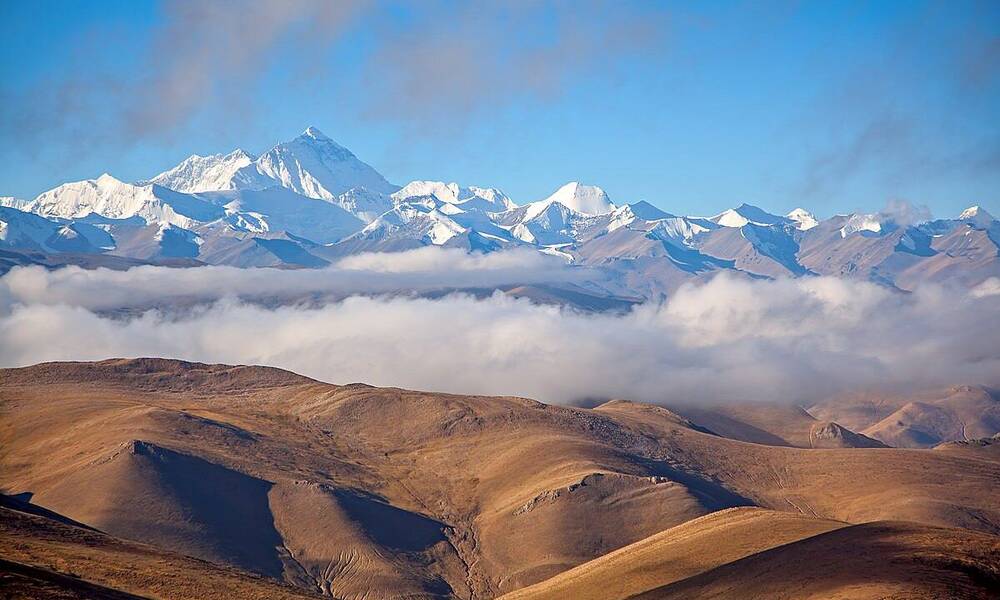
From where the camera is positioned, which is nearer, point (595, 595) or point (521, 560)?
point (595, 595)

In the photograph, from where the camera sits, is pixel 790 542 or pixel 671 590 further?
pixel 790 542

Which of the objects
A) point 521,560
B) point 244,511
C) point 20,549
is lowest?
point 521,560

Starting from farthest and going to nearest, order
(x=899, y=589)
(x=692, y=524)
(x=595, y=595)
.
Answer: (x=692, y=524)
(x=595, y=595)
(x=899, y=589)

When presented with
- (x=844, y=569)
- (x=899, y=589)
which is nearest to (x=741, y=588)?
(x=844, y=569)

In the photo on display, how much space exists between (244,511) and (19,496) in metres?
40.9

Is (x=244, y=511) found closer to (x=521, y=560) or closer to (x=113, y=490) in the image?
(x=113, y=490)

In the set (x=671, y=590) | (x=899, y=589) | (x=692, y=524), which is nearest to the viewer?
(x=899, y=589)

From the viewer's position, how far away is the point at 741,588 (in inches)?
3669

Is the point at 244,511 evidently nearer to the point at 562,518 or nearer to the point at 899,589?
the point at 562,518

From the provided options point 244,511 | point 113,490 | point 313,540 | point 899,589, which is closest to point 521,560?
point 313,540

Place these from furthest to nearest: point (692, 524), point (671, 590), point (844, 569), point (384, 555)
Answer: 1. point (384, 555)
2. point (692, 524)
3. point (671, 590)
4. point (844, 569)

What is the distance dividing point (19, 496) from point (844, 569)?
158 m

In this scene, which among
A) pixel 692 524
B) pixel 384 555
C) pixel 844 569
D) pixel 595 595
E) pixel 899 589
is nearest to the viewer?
pixel 899 589

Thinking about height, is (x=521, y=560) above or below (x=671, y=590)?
below
